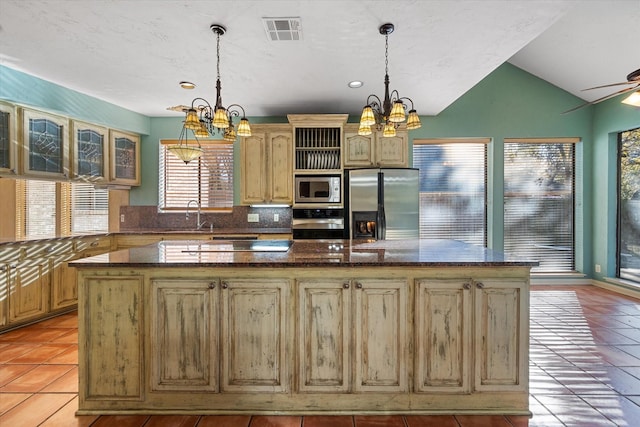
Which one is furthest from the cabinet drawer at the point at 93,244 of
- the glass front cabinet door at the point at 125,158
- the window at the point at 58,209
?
the glass front cabinet door at the point at 125,158

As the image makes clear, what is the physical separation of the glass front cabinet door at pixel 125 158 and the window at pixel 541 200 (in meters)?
5.72

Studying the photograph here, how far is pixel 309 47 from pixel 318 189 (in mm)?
1913

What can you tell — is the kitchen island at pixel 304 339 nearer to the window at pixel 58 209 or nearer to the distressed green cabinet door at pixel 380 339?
the distressed green cabinet door at pixel 380 339

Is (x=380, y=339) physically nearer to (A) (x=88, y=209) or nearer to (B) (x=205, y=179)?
(B) (x=205, y=179)

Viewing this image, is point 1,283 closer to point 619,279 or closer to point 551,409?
point 551,409

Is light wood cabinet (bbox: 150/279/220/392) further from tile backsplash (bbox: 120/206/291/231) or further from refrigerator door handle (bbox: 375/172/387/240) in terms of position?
tile backsplash (bbox: 120/206/291/231)

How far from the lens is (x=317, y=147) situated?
434cm

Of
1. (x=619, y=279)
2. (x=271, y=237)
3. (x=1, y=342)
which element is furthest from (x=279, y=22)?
(x=619, y=279)

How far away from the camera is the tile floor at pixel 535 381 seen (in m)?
1.81

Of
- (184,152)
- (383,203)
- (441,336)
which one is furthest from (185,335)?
(383,203)

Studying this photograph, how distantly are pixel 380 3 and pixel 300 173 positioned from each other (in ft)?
7.98

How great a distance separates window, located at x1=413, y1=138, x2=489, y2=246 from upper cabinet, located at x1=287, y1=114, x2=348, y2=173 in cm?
136

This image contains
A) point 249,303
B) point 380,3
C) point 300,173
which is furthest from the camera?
point 300,173

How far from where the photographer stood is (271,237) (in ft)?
13.8
